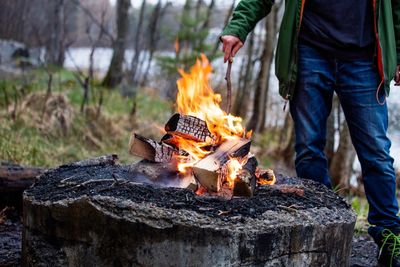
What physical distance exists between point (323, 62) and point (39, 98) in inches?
197

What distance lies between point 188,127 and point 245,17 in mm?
882

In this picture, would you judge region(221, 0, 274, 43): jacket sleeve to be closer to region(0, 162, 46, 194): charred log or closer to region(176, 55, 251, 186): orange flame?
region(176, 55, 251, 186): orange flame

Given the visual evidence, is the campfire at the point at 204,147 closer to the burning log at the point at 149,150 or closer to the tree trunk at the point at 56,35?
the burning log at the point at 149,150

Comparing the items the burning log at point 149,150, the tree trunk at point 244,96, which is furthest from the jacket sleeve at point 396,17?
the tree trunk at point 244,96

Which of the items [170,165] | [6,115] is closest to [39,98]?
[6,115]

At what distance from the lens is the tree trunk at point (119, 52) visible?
1216 cm

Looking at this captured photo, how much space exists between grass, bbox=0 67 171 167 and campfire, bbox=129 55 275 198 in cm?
312

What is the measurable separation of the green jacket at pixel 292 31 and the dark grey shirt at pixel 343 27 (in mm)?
75

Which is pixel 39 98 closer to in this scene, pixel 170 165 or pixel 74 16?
pixel 170 165

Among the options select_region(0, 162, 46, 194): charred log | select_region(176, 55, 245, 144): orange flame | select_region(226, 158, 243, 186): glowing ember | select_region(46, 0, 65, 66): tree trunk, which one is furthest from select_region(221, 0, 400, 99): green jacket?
select_region(46, 0, 65, 66): tree trunk

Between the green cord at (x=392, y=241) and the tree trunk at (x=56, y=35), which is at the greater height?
the tree trunk at (x=56, y=35)

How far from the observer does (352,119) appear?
3.33 metres

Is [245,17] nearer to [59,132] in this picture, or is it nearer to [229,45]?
[229,45]

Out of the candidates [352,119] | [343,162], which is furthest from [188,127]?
[343,162]
